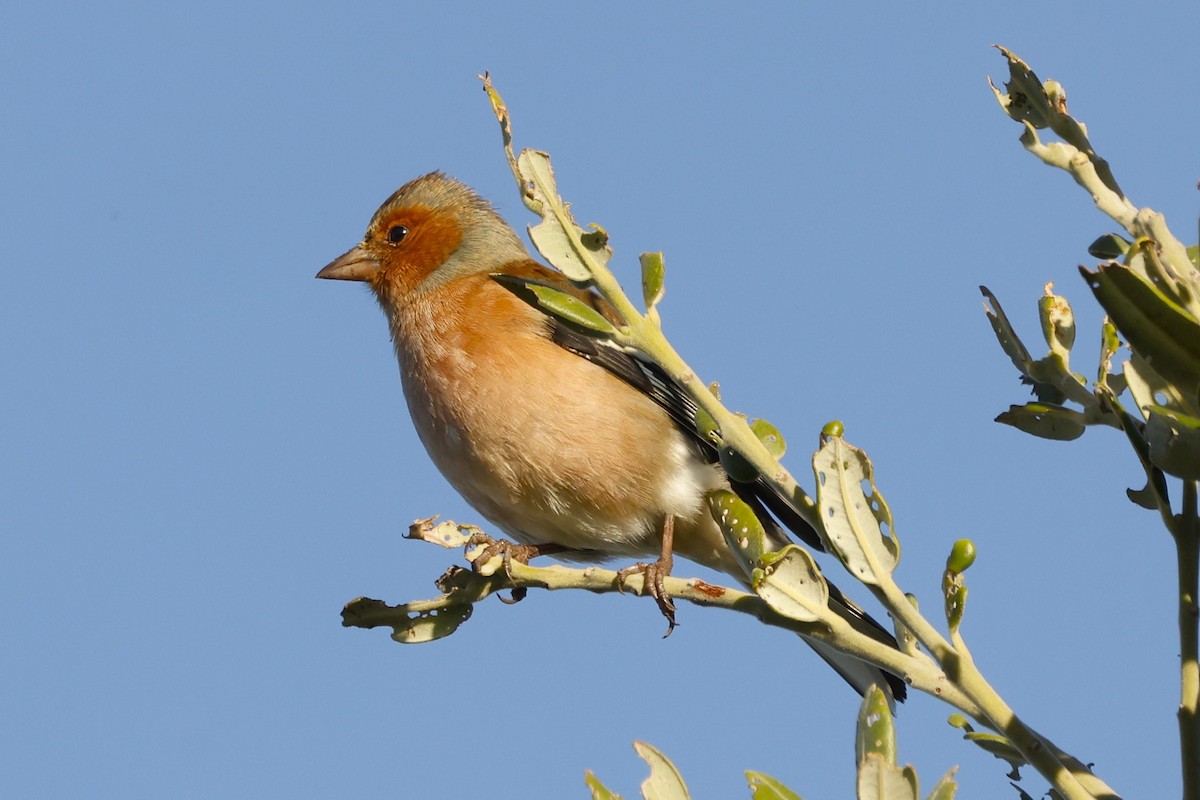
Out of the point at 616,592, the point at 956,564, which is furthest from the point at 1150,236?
the point at 616,592

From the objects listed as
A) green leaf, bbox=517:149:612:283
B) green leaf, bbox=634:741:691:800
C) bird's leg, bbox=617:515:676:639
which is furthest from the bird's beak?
green leaf, bbox=634:741:691:800

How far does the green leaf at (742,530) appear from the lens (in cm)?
272

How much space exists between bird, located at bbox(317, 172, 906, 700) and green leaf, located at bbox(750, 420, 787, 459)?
214 centimetres

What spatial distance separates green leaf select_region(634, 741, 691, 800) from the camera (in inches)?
95.7

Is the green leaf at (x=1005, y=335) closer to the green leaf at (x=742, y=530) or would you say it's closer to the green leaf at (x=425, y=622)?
the green leaf at (x=742, y=530)

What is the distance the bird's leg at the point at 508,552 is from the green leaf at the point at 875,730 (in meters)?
0.95

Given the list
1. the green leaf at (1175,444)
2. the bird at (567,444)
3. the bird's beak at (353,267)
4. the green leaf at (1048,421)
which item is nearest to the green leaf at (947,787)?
the green leaf at (1175,444)

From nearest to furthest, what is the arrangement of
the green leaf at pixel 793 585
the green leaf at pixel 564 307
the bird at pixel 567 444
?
the green leaf at pixel 793 585, the green leaf at pixel 564 307, the bird at pixel 567 444

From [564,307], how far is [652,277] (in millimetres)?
193

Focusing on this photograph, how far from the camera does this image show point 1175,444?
7.13ft

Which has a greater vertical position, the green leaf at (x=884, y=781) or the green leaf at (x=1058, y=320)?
the green leaf at (x=1058, y=320)

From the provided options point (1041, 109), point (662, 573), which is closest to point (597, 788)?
point (1041, 109)

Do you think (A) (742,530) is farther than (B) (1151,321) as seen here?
Yes

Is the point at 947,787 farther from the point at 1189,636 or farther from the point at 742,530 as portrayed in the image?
the point at 742,530
